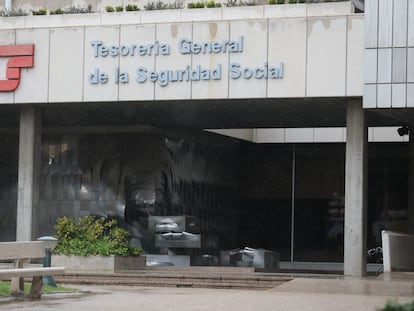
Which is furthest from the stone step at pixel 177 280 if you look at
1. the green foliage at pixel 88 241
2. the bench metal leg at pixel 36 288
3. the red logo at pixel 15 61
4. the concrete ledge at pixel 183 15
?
the concrete ledge at pixel 183 15

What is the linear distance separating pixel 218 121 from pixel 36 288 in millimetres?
15865

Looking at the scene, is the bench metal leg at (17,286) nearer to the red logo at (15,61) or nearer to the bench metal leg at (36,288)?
the bench metal leg at (36,288)

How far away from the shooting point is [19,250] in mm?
15648

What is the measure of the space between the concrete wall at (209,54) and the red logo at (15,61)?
5.7 inches

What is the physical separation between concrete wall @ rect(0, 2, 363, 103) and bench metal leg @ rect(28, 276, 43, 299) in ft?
33.9

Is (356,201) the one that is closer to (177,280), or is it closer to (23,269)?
(177,280)

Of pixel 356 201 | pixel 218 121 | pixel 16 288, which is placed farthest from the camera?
pixel 218 121

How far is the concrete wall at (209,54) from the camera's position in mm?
23828

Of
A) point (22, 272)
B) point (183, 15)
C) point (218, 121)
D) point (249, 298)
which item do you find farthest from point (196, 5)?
point (22, 272)

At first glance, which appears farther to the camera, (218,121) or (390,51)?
(218,121)

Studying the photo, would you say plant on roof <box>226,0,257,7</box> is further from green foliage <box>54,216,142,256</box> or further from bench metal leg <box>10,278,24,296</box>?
bench metal leg <box>10,278,24,296</box>

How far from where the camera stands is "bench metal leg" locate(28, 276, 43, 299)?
50.6ft

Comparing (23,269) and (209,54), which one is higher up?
(209,54)

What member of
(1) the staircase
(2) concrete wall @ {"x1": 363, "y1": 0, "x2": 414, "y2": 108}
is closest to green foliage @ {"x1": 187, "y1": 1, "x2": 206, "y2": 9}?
(2) concrete wall @ {"x1": 363, "y1": 0, "x2": 414, "y2": 108}
